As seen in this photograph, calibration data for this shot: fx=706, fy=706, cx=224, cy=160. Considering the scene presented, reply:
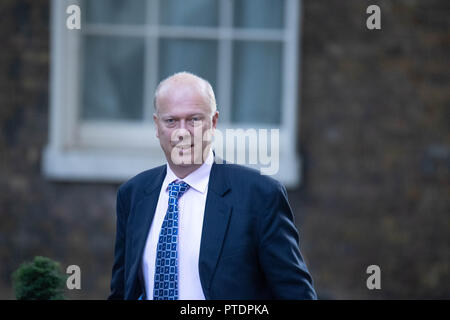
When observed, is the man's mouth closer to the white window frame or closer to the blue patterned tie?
the blue patterned tie

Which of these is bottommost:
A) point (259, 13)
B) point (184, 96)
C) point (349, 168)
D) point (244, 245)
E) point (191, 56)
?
point (349, 168)

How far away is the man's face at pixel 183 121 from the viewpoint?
2557mm

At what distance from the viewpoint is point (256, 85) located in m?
5.73

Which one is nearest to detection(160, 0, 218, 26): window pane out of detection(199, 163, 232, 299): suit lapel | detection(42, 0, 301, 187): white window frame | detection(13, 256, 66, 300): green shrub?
detection(42, 0, 301, 187): white window frame

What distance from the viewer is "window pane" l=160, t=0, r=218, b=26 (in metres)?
5.66

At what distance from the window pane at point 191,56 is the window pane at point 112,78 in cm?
20

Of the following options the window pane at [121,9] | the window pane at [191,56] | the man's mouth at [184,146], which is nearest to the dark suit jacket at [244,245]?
the man's mouth at [184,146]

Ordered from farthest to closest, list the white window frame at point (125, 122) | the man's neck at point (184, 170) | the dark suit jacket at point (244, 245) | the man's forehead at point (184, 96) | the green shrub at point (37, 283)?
the white window frame at point (125, 122) < the green shrub at point (37, 283) < the man's neck at point (184, 170) < the man's forehead at point (184, 96) < the dark suit jacket at point (244, 245)

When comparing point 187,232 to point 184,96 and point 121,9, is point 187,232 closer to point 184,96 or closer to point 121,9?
point 184,96

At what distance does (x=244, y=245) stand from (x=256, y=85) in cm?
339

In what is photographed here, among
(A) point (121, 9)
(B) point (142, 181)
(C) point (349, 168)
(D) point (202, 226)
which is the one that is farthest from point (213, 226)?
(A) point (121, 9)

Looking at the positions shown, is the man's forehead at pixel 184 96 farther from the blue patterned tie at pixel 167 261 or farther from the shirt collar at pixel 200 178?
the blue patterned tie at pixel 167 261
